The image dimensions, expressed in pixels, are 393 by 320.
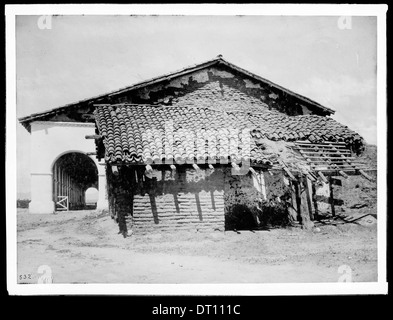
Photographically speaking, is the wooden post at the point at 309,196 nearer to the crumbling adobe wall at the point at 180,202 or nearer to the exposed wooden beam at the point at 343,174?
the exposed wooden beam at the point at 343,174

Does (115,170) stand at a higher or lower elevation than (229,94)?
lower

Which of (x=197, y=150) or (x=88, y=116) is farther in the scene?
(x=88, y=116)

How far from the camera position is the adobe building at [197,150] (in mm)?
8359

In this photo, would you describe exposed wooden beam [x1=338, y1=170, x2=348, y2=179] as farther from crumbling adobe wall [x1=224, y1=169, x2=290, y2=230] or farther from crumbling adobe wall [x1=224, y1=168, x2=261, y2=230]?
crumbling adobe wall [x1=224, y1=168, x2=261, y2=230]

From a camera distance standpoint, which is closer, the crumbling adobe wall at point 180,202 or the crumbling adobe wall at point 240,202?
the crumbling adobe wall at point 180,202

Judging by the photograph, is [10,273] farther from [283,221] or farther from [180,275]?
[283,221]

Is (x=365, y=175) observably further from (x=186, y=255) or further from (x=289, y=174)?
(x=186, y=255)

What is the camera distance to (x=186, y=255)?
735cm

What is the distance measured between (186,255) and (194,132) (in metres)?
3.19

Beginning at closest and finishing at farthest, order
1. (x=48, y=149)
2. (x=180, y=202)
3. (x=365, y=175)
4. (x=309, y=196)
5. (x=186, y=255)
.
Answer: (x=186, y=255) → (x=365, y=175) → (x=180, y=202) → (x=48, y=149) → (x=309, y=196)

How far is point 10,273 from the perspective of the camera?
7.02 metres

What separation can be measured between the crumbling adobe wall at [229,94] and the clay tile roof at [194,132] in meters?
0.41

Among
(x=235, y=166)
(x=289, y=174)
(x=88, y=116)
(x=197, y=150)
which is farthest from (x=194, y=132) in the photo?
(x=88, y=116)

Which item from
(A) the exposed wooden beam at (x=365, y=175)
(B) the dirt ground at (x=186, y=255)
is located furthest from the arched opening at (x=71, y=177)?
(A) the exposed wooden beam at (x=365, y=175)
